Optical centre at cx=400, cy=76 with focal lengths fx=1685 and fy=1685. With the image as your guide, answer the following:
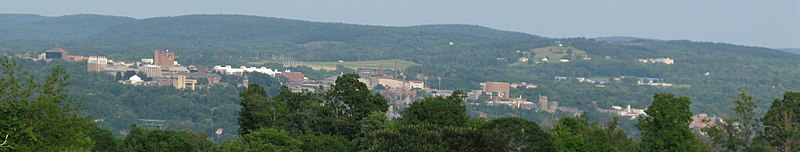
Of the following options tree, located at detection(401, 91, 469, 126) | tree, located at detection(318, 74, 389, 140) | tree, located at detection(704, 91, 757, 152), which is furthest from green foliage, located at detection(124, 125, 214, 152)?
tree, located at detection(704, 91, 757, 152)

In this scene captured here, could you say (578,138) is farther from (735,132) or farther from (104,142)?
(104,142)

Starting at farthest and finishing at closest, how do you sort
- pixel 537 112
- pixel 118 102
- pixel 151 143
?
pixel 537 112 < pixel 118 102 < pixel 151 143

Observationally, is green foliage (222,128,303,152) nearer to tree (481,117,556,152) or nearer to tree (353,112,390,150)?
tree (353,112,390,150)

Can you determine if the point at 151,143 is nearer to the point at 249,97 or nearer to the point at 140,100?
the point at 249,97

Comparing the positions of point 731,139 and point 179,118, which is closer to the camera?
point 731,139

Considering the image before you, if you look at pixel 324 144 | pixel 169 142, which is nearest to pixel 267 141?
pixel 324 144

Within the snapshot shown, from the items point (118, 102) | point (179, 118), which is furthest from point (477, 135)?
point (118, 102)
